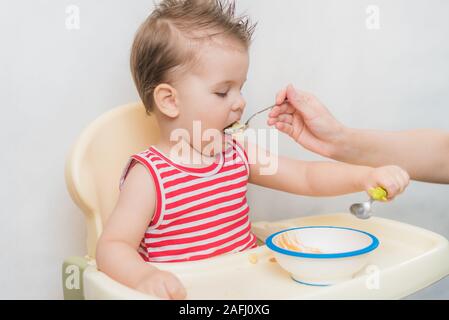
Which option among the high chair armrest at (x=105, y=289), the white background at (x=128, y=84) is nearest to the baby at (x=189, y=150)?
the high chair armrest at (x=105, y=289)

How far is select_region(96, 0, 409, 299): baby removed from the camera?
842 millimetres

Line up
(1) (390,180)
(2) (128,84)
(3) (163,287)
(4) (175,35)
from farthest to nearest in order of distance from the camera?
(2) (128,84), (4) (175,35), (1) (390,180), (3) (163,287)

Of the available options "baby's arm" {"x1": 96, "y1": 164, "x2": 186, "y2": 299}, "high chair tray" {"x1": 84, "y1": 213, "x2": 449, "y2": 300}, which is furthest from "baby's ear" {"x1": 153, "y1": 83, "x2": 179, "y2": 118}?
"high chair tray" {"x1": 84, "y1": 213, "x2": 449, "y2": 300}

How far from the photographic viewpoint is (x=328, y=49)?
1198mm

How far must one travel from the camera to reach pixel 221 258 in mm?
792

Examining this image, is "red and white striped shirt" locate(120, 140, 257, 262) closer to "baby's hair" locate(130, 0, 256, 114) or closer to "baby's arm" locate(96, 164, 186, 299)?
"baby's arm" locate(96, 164, 186, 299)

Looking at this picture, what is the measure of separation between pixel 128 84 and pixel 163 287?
1.95ft

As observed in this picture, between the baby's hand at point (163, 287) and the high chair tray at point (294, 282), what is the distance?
1.1 inches

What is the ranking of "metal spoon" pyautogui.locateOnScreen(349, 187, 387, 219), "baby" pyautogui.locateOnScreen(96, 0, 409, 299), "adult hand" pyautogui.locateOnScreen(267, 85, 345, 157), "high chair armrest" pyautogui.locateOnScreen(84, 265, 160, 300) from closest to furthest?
"high chair armrest" pyautogui.locateOnScreen(84, 265, 160, 300), "metal spoon" pyautogui.locateOnScreen(349, 187, 387, 219), "baby" pyautogui.locateOnScreen(96, 0, 409, 299), "adult hand" pyautogui.locateOnScreen(267, 85, 345, 157)

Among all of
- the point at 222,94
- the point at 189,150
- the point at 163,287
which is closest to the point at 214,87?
the point at 222,94

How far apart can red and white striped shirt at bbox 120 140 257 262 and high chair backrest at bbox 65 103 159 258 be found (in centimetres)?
7

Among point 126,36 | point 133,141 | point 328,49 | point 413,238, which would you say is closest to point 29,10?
point 126,36

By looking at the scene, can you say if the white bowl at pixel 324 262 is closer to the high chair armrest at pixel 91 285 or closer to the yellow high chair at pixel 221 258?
the yellow high chair at pixel 221 258

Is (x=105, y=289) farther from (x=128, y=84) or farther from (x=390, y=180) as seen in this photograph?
(x=128, y=84)
